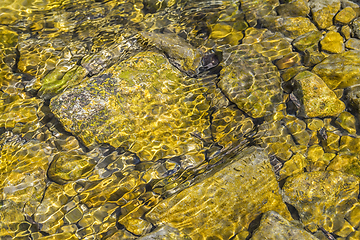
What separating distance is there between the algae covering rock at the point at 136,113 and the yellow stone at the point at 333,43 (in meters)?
2.09

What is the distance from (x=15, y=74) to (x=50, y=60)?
580 mm

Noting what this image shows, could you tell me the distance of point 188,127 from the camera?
340 centimetres

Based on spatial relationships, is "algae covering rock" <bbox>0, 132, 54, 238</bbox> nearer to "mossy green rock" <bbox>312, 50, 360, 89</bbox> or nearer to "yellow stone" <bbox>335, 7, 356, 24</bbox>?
"mossy green rock" <bbox>312, 50, 360, 89</bbox>

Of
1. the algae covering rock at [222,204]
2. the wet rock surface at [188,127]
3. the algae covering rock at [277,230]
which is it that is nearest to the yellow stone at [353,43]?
the wet rock surface at [188,127]

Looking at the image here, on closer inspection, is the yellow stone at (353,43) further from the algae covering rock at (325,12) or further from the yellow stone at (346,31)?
the algae covering rock at (325,12)

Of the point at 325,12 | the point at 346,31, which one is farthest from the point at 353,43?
the point at 325,12

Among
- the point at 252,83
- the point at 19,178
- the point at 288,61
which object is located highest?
the point at 288,61

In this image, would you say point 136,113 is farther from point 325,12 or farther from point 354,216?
point 325,12

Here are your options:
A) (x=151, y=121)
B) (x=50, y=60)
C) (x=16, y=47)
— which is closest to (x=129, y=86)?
(x=151, y=121)

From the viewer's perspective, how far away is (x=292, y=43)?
12.9ft

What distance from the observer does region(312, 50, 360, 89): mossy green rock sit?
3.37 meters

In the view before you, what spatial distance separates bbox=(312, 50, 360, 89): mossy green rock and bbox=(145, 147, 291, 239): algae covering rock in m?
1.65

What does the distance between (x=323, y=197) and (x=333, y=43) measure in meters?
2.36

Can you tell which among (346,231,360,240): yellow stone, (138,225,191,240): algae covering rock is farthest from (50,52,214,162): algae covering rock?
(346,231,360,240): yellow stone
